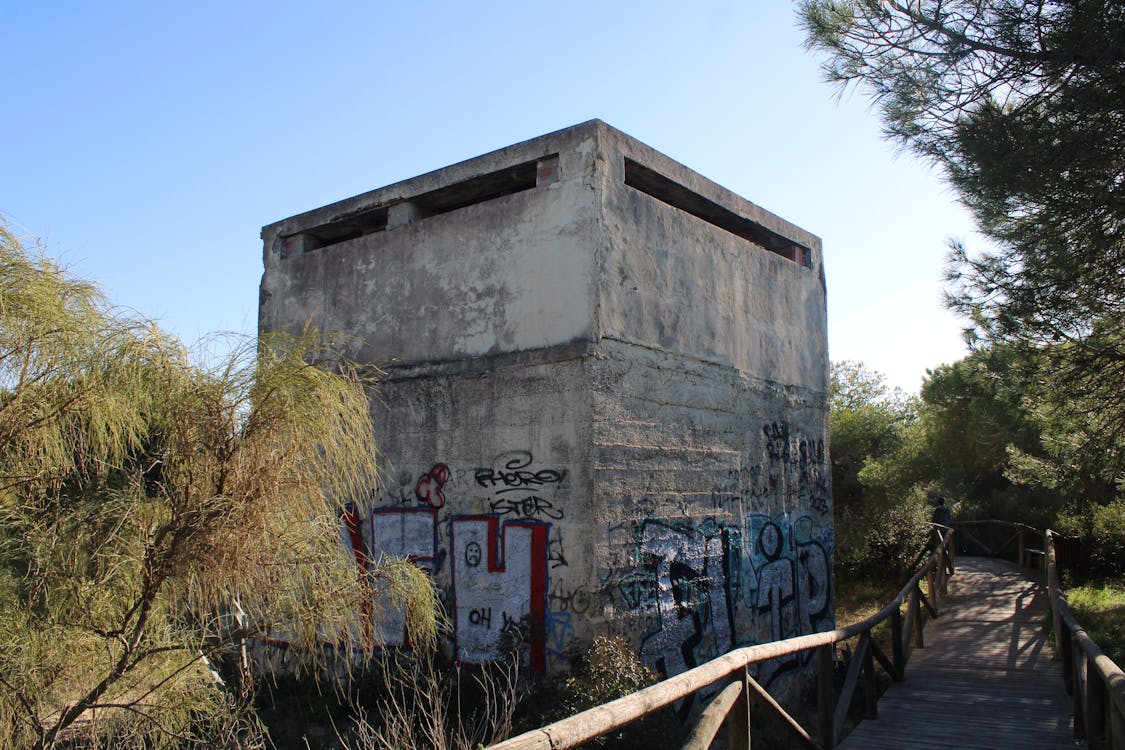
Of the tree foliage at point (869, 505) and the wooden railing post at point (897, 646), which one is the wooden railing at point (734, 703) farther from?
the tree foliage at point (869, 505)

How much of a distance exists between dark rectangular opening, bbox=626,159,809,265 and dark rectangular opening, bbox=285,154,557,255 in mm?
1086

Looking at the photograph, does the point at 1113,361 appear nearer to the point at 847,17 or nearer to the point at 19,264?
the point at 847,17

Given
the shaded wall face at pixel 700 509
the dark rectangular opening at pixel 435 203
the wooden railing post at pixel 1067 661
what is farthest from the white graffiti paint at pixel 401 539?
the wooden railing post at pixel 1067 661

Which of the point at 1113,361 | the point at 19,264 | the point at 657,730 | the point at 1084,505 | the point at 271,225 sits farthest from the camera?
the point at 1084,505

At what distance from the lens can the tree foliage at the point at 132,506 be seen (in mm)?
4082

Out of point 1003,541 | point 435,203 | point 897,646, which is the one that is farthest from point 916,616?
point 1003,541

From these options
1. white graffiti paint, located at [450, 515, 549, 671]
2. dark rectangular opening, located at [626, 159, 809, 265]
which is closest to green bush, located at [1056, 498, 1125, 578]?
dark rectangular opening, located at [626, 159, 809, 265]

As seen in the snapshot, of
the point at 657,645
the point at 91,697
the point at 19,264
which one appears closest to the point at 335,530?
the point at 91,697

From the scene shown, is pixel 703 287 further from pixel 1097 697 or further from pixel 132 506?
pixel 132 506

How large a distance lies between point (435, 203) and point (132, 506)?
5.54 m

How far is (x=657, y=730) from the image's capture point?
20.7 ft

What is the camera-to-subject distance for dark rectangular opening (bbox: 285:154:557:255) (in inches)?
330

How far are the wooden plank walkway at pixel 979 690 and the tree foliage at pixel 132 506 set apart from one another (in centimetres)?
445

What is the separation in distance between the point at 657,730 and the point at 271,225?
7.36 metres
